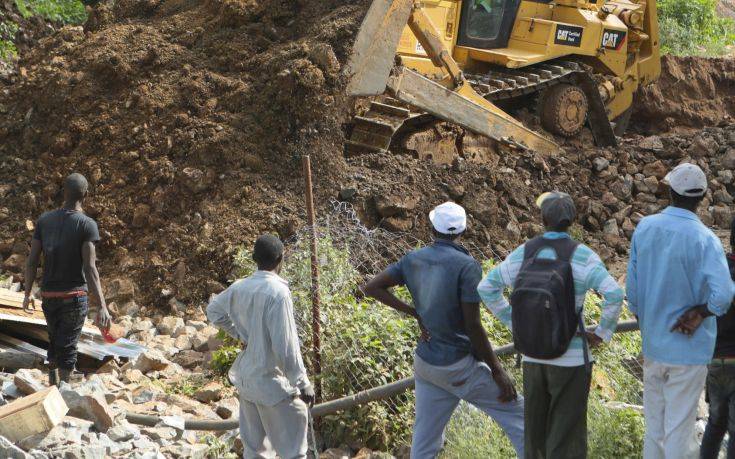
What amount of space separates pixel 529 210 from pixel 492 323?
469cm

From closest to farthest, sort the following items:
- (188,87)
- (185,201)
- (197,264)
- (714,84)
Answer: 1. (197,264)
2. (185,201)
3. (188,87)
4. (714,84)

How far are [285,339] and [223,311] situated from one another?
1.30ft

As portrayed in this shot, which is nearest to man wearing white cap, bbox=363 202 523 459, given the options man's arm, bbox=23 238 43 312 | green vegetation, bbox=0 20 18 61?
man's arm, bbox=23 238 43 312

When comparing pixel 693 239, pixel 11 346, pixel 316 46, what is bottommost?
pixel 11 346

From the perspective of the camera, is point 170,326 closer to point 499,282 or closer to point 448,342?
point 448,342

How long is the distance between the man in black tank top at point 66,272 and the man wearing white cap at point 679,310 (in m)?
3.74

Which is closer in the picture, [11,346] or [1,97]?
[11,346]

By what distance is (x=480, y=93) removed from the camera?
43.3 ft

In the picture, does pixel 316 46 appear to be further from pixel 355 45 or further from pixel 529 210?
pixel 529 210

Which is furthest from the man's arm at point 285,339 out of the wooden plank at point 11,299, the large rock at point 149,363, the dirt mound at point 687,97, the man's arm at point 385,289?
the dirt mound at point 687,97

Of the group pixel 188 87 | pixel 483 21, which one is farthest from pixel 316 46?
pixel 483 21

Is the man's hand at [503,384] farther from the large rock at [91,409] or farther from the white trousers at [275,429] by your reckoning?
the large rock at [91,409]

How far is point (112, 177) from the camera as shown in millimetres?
10859

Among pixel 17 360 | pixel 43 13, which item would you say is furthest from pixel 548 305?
pixel 43 13
